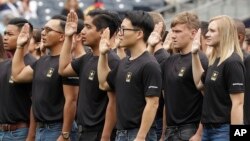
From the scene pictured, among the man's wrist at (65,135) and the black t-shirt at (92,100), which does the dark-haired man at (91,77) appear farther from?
the man's wrist at (65,135)

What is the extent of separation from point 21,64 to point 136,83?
7.05ft

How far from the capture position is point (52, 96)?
11.1m

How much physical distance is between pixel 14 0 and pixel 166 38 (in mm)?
8704

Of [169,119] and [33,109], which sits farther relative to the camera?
[33,109]

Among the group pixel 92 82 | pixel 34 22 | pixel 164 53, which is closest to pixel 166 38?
pixel 164 53

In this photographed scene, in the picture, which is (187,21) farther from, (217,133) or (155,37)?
(217,133)

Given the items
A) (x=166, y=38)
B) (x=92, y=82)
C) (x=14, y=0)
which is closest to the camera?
(x=92, y=82)

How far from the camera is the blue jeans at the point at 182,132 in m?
10.1

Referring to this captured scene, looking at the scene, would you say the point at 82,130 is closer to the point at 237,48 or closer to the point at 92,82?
the point at 92,82

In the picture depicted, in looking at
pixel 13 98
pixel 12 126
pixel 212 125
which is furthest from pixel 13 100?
pixel 212 125

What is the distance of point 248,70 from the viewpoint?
32.7 ft

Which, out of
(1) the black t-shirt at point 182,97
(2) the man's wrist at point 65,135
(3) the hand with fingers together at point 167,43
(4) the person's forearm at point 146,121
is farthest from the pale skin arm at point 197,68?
(2) the man's wrist at point 65,135

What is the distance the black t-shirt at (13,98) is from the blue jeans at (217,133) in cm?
266

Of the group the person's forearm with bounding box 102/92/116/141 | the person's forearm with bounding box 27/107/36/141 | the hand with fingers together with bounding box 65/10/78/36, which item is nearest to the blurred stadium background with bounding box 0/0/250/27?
the person's forearm with bounding box 27/107/36/141
